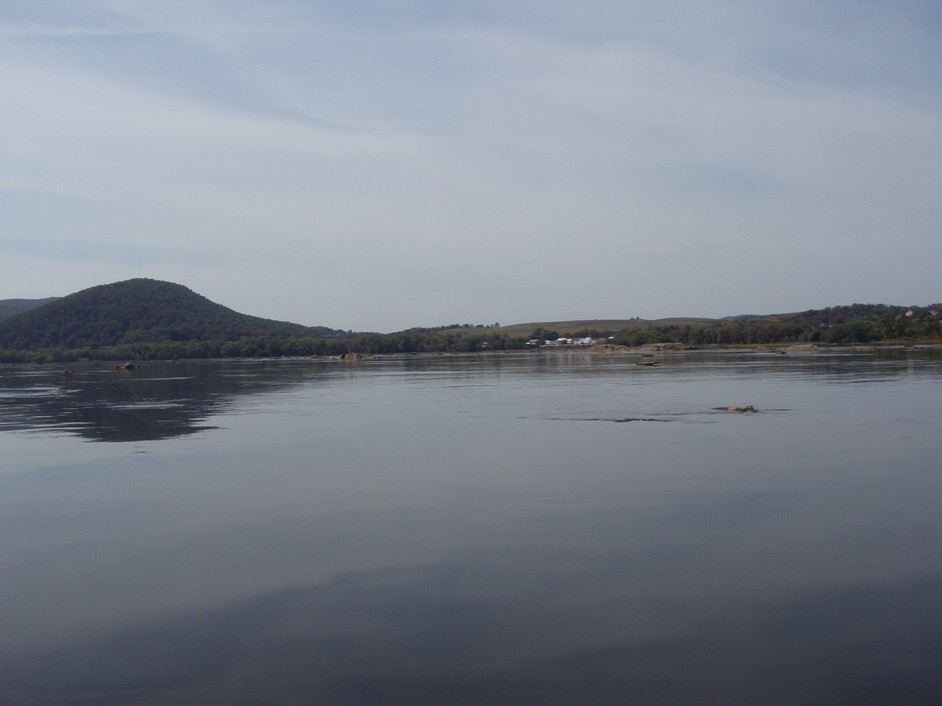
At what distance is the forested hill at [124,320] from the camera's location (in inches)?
5497

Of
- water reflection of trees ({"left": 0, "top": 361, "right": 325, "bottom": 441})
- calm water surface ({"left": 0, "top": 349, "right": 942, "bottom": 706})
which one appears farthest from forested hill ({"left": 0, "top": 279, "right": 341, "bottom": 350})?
calm water surface ({"left": 0, "top": 349, "right": 942, "bottom": 706})

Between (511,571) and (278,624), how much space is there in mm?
2993

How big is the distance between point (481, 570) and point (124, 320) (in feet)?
506

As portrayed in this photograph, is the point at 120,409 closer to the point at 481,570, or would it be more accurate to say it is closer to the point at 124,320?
the point at 481,570

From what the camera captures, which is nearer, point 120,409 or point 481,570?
point 481,570

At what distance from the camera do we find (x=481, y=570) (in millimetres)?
10500

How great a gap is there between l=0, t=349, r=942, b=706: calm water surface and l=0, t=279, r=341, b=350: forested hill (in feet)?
425

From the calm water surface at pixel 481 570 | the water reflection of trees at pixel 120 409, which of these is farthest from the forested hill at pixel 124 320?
the calm water surface at pixel 481 570

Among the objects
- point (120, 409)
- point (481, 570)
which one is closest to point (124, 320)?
point (120, 409)

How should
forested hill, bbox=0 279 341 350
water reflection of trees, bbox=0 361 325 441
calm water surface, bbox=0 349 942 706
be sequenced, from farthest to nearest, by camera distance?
forested hill, bbox=0 279 341 350 < water reflection of trees, bbox=0 361 325 441 < calm water surface, bbox=0 349 942 706

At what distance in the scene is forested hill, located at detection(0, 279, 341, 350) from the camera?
140 meters

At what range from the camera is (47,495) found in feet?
52.3

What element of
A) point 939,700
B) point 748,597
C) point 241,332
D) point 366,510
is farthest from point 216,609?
point 241,332

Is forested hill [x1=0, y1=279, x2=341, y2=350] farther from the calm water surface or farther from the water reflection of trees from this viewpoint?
the calm water surface
